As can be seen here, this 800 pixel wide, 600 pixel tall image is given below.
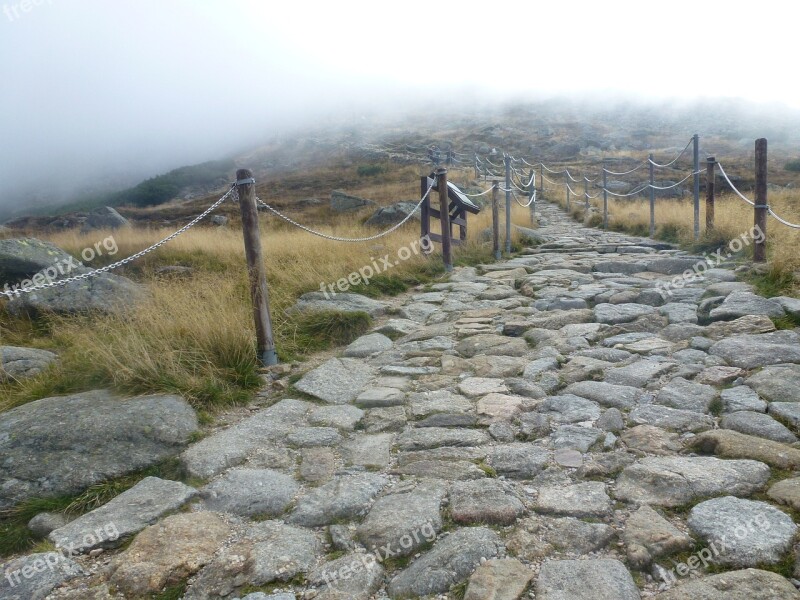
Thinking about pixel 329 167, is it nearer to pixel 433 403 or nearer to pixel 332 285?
pixel 332 285

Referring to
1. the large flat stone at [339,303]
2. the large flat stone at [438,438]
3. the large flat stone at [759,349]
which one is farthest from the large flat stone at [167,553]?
the large flat stone at [339,303]

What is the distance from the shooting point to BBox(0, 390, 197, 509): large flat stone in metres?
3.30

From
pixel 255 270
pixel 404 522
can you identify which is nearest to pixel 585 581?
pixel 404 522

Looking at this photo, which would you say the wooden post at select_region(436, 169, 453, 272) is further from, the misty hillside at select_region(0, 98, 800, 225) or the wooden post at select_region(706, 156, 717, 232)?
the misty hillside at select_region(0, 98, 800, 225)

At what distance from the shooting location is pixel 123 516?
2.97m

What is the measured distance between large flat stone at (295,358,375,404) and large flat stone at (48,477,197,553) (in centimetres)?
147

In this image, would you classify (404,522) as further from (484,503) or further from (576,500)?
(576,500)

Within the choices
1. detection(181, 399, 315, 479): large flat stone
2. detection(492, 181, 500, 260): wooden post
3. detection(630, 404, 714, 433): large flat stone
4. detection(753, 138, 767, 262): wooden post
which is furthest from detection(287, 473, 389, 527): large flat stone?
detection(492, 181, 500, 260): wooden post

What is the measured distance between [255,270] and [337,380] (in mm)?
1138

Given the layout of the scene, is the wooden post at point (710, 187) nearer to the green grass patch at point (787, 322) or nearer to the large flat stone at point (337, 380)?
the green grass patch at point (787, 322)

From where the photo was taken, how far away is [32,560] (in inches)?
105

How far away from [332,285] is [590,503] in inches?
207

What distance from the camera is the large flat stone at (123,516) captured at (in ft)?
9.21

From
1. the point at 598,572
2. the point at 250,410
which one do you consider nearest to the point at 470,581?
the point at 598,572
